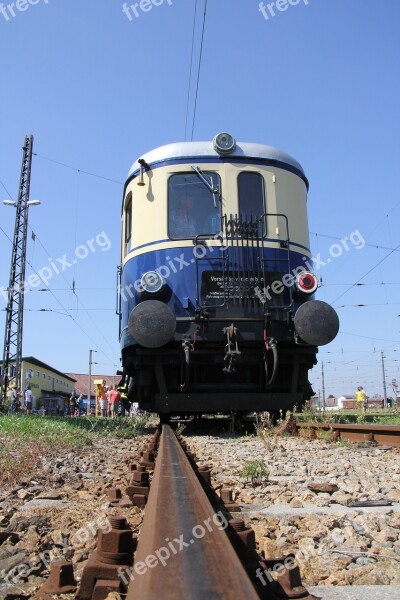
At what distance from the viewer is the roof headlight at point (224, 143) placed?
7.15 m

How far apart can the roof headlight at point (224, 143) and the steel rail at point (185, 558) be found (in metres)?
5.90

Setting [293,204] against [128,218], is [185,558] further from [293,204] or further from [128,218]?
[128,218]

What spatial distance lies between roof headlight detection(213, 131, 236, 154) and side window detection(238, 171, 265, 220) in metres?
0.37

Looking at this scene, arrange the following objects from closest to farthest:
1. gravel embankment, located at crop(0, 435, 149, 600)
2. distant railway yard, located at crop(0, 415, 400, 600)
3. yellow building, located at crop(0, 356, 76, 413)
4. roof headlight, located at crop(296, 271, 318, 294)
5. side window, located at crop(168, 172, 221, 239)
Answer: distant railway yard, located at crop(0, 415, 400, 600) < gravel embankment, located at crop(0, 435, 149, 600) < roof headlight, located at crop(296, 271, 318, 294) < side window, located at crop(168, 172, 221, 239) < yellow building, located at crop(0, 356, 76, 413)

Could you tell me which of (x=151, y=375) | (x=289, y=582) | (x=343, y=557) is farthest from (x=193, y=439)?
(x=289, y=582)

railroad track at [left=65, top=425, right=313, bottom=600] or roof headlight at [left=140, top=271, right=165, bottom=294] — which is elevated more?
roof headlight at [left=140, top=271, right=165, bottom=294]

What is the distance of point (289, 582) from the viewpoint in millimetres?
1290

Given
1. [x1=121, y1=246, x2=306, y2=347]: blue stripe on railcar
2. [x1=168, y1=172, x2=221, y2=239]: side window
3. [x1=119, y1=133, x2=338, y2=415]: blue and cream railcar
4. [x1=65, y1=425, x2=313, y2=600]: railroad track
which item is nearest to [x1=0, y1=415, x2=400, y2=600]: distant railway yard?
[x1=65, y1=425, x2=313, y2=600]: railroad track

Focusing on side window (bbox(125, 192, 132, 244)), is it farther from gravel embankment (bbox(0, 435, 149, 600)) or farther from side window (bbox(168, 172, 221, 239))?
gravel embankment (bbox(0, 435, 149, 600))

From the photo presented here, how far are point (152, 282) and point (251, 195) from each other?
1833 millimetres

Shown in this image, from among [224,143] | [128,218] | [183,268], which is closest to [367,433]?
[183,268]

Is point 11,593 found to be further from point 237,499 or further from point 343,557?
point 237,499

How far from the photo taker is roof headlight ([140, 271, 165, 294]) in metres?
6.50

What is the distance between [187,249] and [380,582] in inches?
213
